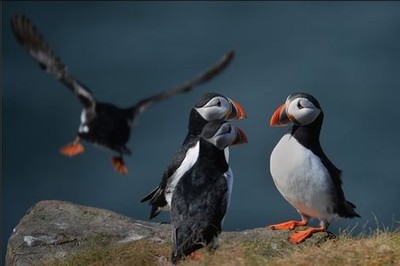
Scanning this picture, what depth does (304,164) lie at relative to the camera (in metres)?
9.46

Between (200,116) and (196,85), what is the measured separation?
198 inches

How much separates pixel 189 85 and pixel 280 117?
19.2 ft

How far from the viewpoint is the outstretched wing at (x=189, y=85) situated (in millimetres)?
14188

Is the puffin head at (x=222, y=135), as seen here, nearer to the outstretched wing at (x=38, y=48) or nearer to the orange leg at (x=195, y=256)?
the orange leg at (x=195, y=256)

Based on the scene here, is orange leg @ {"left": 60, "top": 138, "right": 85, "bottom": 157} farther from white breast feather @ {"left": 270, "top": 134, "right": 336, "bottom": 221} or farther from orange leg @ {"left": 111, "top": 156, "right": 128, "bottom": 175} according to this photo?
white breast feather @ {"left": 270, "top": 134, "right": 336, "bottom": 221}

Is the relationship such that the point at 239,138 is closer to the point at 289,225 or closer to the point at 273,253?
the point at 273,253

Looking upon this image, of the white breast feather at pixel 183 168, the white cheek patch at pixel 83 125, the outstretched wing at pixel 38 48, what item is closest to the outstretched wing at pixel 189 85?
the white cheek patch at pixel 83 125

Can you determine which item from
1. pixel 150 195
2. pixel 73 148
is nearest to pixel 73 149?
pixel 73 148

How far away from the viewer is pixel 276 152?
963 centimetres

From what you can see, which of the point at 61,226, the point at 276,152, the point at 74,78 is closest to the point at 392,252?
the point at 276,152

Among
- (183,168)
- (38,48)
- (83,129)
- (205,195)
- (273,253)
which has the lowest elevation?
(273,253)

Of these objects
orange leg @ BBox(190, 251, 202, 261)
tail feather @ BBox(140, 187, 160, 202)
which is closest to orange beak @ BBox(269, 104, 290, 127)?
tail feather @ BBox(140, 187, 160, 202)

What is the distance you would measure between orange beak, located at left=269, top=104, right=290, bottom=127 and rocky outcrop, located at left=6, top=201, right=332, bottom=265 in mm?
1285

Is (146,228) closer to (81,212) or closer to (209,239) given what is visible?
(81,212)
